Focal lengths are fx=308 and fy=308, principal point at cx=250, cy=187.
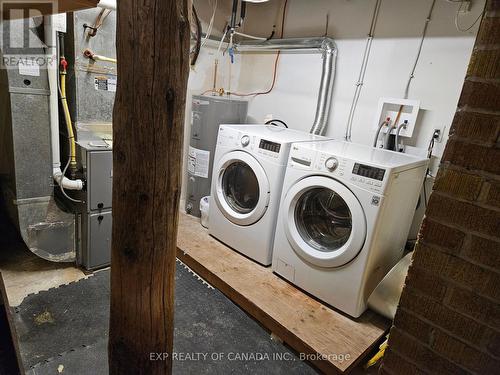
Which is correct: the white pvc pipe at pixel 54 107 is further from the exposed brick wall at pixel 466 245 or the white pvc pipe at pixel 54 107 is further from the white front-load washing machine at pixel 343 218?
the exposed brick wall at pixel 466 245

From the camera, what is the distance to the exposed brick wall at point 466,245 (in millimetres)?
708

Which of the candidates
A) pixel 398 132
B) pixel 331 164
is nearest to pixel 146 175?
pixel 331 164

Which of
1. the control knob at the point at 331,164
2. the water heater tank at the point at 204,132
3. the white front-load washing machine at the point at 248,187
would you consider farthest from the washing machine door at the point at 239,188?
the control knob at the point at 331,164

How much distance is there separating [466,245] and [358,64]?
196cm

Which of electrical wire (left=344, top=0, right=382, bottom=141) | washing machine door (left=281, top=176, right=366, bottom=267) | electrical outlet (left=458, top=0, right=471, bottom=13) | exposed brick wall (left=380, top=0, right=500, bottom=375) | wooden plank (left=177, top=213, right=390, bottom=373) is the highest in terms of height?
electrical outlet (left=458, top=0, right=471, bottom=13)

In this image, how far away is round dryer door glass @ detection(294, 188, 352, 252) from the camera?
1909 mm

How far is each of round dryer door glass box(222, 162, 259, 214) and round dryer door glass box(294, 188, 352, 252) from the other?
0.47 meters

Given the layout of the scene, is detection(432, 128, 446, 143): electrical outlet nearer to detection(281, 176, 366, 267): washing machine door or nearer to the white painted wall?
the white painted wall

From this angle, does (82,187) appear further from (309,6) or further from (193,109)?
(309,6)

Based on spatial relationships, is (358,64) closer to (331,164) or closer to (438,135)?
(438,135)

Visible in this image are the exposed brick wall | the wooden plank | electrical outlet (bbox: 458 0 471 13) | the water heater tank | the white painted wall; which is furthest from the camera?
the water heater tank

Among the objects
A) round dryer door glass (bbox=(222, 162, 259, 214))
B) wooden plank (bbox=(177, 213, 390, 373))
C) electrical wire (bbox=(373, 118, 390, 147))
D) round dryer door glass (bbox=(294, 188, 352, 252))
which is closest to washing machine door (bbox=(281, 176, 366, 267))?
round dryer door glass (bbox=(294, 188, 352, 252))

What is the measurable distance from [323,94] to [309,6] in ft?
2.58

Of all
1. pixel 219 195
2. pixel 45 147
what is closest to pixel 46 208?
pixel 45 147
